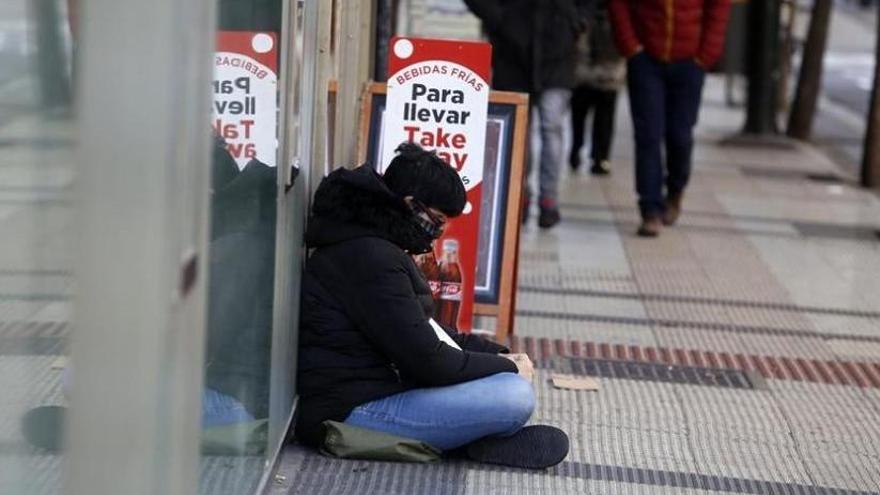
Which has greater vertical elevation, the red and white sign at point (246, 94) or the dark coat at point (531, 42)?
the red and white sign at point (246, 94)

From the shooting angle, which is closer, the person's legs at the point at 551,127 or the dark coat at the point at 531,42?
the dark coat at the point at 531,42

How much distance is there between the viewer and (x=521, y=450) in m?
5.24

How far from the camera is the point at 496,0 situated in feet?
29.5

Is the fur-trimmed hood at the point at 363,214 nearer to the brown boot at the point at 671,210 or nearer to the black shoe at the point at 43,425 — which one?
the black shoe at the point at 43,425

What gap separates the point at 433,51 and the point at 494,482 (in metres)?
1.82

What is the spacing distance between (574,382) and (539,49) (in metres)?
3.11

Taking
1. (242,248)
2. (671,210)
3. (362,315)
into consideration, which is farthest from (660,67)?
(242,248)

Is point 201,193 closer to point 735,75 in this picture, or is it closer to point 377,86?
point 377,86

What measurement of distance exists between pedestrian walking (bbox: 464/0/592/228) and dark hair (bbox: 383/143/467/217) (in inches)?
152

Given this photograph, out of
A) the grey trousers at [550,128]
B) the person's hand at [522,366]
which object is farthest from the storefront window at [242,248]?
the grey trousers at [550,128]

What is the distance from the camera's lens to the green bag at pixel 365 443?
512 centimetres

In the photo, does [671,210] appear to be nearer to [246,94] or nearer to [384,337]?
[384,337]

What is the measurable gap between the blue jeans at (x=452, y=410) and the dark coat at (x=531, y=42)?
4188 millimetres

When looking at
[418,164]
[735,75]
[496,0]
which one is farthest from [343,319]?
[735,75]
